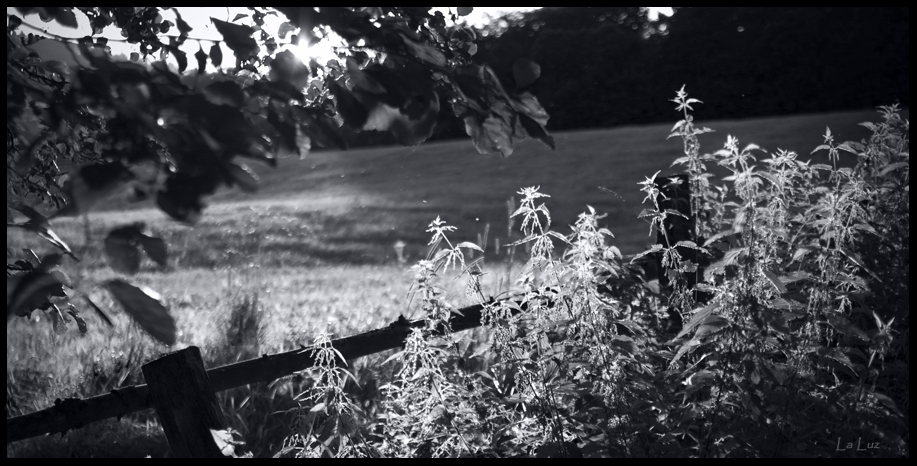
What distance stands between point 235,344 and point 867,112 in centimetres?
1550

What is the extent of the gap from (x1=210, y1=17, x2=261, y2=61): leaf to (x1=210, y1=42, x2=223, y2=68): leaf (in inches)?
2.4

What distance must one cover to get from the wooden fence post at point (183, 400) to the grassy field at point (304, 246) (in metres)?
0.37

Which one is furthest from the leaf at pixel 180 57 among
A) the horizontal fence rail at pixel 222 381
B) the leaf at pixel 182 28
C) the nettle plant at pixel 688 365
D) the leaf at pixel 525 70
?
the horizontal fence rail at pixel 222 381

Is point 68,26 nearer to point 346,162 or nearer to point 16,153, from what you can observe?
point 16,153

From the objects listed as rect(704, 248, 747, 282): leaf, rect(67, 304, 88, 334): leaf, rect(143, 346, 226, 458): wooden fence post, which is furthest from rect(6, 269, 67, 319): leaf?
rect(704, 248, 747, 282): leaf

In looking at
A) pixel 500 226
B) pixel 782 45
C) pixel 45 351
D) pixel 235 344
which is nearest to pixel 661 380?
pixel 235 344

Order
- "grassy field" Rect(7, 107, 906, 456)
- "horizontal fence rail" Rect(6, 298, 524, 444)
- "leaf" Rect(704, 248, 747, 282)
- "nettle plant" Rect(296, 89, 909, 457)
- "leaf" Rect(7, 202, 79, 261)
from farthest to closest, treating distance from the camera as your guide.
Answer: "grassy field" Rect(7, 107, 906, 456) → "horizontal fence rail" Rect(6, 298, 524, 444) → "nettle plant" Rect(296, 89, 909, 457) → "leaf" Rect(704, 248, 747, 282) → "leaf" Rect(7, 202, 79, 261)

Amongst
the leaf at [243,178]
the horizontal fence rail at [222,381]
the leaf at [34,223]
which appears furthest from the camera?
the horizontal fence rail at [222,381]

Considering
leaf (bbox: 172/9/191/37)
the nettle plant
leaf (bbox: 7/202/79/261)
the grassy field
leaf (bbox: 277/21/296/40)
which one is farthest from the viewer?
the grassy field

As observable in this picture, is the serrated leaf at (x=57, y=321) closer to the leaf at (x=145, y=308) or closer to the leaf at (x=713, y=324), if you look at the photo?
the leaf at (x=145, y=308)

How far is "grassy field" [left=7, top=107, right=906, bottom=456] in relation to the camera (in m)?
3.56

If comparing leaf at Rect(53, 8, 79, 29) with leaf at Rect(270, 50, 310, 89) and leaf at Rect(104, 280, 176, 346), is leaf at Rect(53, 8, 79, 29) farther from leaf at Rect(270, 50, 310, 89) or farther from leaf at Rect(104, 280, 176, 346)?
leaf at Rect(104, 280, 176, 346)

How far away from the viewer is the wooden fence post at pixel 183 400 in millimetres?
1879

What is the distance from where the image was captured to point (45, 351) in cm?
428
